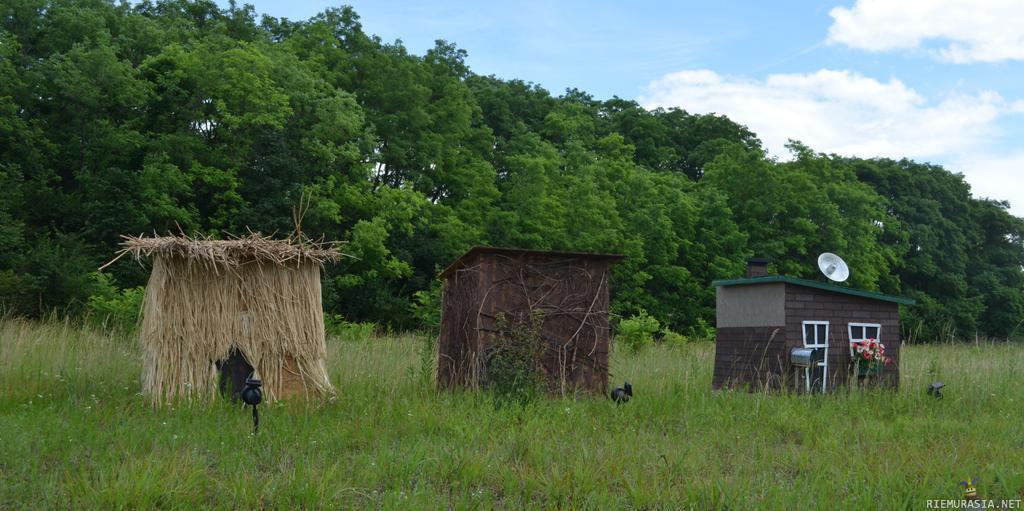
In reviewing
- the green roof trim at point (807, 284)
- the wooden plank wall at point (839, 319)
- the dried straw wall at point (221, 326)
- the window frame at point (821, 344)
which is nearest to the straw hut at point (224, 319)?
the dried straw wall at point (221, 326)

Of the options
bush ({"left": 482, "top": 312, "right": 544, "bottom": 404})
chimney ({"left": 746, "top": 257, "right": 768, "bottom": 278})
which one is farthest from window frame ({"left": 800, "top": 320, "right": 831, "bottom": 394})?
bush ({"left": 482, "top": 312, "right": 544, "bottom": 404})

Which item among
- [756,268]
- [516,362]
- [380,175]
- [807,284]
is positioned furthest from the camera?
[380,175]

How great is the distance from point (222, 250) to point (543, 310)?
389 centimetres

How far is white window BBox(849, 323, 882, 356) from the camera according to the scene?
12258 mm

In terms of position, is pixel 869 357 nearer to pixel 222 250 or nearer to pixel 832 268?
pixel 832 268

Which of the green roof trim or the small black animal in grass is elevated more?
the green roof trim

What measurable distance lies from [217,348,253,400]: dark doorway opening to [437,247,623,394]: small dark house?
8.75 ft

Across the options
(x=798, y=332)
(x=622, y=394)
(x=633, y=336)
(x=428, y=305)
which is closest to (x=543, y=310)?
(x=622, y=394)

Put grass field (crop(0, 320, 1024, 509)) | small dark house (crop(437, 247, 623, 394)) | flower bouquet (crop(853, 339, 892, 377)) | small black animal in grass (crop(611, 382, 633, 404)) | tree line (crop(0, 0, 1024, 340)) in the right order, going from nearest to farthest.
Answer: grass field (crop(0, 320, 1024, 509))
small black animal in grass (crop(611, 382, 633, 404))
small dark house (crop(437, 247, 623, 394))
flower bouquet (crop(853, 339, 892, 377))
tree line (crop(0, 0, 1024, 340))

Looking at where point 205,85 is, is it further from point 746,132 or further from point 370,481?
point 746,132

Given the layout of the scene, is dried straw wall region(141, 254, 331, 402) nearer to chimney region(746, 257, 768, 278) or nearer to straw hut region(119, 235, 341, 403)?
straw hut region(119, 235, 341, 403)

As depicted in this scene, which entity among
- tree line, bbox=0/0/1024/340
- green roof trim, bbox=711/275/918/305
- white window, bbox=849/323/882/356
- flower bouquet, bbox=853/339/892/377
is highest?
tree line, bbox=0/0/1024/340

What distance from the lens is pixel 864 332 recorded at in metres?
12.4

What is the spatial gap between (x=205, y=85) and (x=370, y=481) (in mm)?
24999
